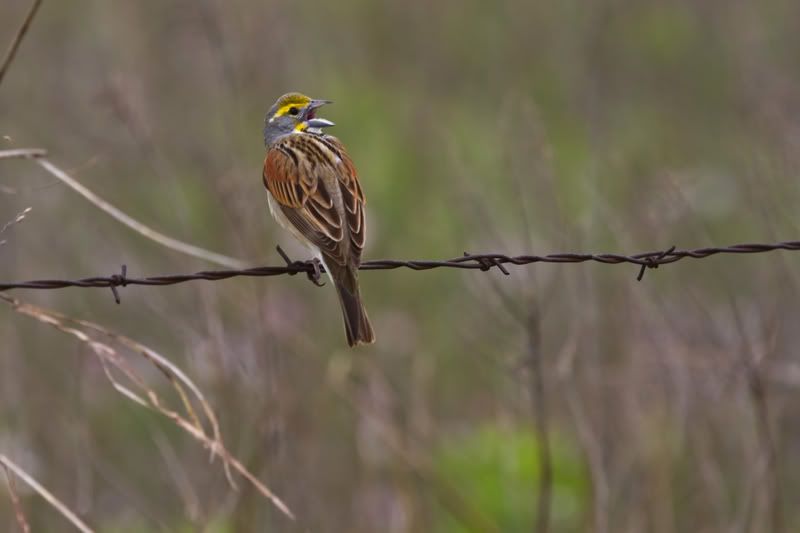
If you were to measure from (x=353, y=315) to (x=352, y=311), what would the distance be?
2 centimetres

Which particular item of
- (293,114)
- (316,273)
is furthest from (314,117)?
(316,273)

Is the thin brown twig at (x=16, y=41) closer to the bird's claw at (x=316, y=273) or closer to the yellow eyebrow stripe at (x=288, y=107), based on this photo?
the bird's claw at (x=316, y=273)

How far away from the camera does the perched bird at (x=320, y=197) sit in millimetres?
7059

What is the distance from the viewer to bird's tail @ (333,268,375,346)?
6923 millimetres

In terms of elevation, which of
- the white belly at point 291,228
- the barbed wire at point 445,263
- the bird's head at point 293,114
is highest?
the bird's head at point 293,114

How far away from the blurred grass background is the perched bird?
1.80 feet

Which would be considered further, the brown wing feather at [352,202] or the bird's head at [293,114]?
the bird's head at [293,114]

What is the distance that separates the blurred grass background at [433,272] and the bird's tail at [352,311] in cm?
99

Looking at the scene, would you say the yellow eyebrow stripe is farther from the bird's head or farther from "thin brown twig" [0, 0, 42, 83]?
"thin brown twig" [0, 0, 42, 83]

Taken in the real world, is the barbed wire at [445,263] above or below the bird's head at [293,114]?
below

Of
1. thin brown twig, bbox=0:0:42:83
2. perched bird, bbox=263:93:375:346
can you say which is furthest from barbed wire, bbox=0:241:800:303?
thin brown twig, bbox=0:0:42:83

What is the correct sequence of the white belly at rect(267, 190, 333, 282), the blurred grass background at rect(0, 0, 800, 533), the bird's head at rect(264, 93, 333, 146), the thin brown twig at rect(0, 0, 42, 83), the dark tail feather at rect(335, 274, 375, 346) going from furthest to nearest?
the blurred grass background at rect(0, 0, 800, 533), the bird's head at rect(264, 93, 333, 146), the white belly at rect(267, 190, 333, 282), the dark tail feather at rect(335, 274, 375, 346), the thin brown twig at rect(0, 0, 42, 83)

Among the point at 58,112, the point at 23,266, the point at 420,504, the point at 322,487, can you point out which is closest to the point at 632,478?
the point at 420,504

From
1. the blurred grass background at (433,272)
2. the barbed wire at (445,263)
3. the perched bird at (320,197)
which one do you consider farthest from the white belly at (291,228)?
the barbed wire at (445,263)
